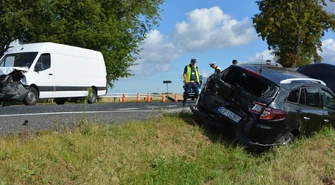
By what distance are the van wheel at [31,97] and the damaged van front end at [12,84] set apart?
19 cm

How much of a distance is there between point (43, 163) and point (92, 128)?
178cm

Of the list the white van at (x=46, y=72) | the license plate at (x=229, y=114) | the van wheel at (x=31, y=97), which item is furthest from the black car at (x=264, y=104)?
the van wheel at (x=31, y=97)

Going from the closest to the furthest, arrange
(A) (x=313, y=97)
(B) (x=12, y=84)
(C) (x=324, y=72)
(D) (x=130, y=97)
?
(A) (x=313, y=97) < (C) (x=324, y=72) < (B) (x=12, y=84) < (D) (x=130, y=97)

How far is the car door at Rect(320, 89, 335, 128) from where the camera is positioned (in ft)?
28.3

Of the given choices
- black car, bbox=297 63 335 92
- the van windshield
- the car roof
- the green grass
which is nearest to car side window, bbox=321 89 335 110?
the green grass

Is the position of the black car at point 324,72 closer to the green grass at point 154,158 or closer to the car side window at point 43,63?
the green grass at point 154,158

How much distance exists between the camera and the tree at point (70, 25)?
24.9 meters

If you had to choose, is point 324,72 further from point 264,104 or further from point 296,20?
point 296,20

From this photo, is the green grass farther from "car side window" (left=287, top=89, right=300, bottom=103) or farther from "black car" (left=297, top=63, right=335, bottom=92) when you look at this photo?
"black car" (left=297, top=63, right=335, bottom=92)

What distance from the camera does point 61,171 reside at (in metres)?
5.41

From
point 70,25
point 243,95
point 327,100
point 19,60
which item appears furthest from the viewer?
point 70,25

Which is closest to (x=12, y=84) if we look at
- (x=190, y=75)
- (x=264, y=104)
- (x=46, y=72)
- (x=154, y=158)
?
(x=46, y=72)

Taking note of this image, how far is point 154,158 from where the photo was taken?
670 centimetres

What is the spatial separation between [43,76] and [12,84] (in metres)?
1.75
